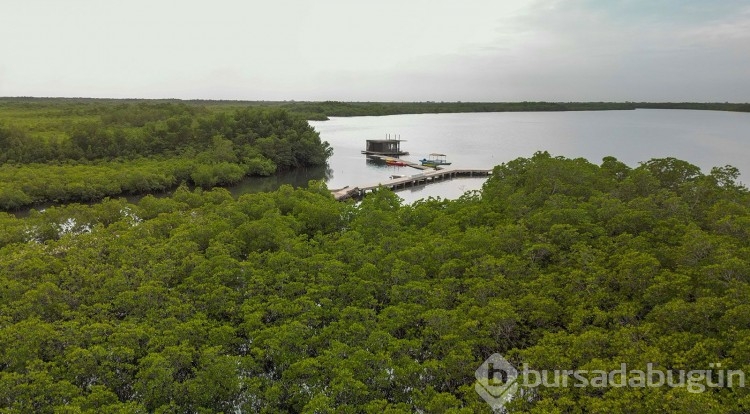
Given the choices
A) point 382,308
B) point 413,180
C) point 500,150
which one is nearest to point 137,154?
point 413,180

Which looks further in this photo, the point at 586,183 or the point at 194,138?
the point at 194,138

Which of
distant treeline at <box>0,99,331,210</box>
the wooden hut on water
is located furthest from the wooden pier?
the wooden hut on water

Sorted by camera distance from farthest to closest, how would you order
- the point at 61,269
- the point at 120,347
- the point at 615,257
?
the point at 61,269, the point at 615,257, the point at 120,347

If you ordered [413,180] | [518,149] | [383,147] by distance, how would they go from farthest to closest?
[518,149] < [383,147] < [413,180]

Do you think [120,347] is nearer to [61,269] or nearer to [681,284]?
[61,269]

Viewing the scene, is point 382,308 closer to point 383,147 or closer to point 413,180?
point 413,180

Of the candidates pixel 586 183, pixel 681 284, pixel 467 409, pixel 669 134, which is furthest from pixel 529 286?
pixel 669 134

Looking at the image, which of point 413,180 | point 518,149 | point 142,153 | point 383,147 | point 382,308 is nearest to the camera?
point 382,308
